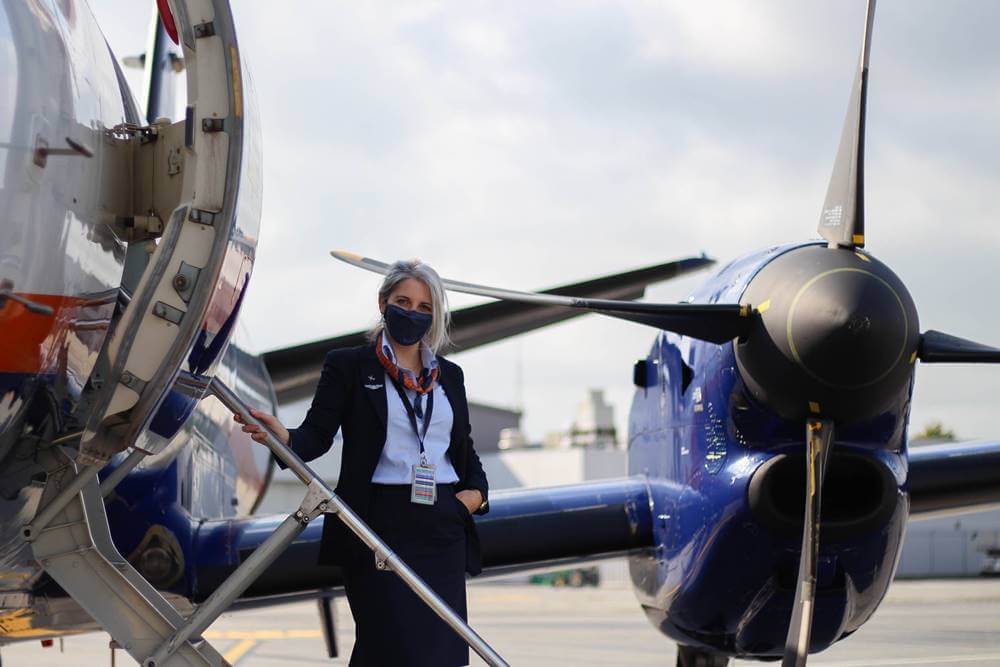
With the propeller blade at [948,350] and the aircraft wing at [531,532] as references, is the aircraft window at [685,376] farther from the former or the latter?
the propeller blade at [948,350]

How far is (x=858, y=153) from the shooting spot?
261 inches

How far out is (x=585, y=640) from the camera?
1606 centimetres

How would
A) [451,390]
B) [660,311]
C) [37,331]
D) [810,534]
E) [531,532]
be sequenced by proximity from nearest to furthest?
[37,331] → [451,390] → [810,534] → [660,311] → [531,532]

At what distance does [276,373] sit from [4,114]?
249 inches

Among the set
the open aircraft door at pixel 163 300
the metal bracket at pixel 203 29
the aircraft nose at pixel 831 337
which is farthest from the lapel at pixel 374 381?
the aircraft nose at pixel 831 337

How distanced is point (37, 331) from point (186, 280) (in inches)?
16.6

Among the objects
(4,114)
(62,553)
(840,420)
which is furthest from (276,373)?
(4,114)

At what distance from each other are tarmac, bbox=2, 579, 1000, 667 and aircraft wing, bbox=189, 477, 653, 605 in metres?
1.56

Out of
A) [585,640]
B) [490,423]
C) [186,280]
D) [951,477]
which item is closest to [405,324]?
[186,280]

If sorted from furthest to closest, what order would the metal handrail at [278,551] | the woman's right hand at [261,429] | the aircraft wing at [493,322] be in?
the aircraft wing at [493,322] → the woman's right hand at [261,429] → the metal handrail at [278,551]

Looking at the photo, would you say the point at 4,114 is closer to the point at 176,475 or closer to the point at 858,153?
the point at 176,475

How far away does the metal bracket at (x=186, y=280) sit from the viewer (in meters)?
3.55

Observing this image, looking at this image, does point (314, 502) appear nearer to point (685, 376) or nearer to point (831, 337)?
point (831, 337)

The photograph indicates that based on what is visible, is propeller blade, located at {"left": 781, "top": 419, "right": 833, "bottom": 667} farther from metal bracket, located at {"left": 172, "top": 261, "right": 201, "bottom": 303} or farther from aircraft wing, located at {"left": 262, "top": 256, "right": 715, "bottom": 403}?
metal bracket, located at {"left": 172, "top": 261, "right": 201, "bottom": 303}
